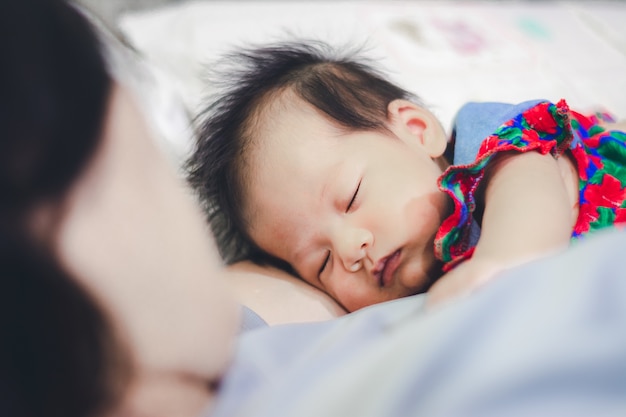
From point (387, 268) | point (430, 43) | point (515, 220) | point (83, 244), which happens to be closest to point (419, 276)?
point (387, 268)

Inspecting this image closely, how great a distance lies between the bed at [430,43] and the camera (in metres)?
1.12

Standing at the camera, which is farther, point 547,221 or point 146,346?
point 547,221

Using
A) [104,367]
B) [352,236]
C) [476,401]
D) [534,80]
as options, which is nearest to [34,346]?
[104,367]

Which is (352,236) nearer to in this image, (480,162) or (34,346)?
(480,162)

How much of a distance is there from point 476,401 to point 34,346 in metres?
0.25

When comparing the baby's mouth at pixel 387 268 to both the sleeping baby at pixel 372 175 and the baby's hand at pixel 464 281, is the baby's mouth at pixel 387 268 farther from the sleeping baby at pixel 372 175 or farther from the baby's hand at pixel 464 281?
the baby's hand at pixel 464 281

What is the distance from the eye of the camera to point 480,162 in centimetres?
67

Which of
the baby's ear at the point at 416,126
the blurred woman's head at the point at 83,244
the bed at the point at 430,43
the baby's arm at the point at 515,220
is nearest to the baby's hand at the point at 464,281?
the baby's arm at the point at 515,220

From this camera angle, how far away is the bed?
1120mm

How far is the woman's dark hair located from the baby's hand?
10.9 inches

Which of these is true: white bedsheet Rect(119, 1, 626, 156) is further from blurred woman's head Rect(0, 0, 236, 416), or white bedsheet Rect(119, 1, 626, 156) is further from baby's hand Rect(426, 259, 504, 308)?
blurred woman's head Rect(0, 0, 236, 416)

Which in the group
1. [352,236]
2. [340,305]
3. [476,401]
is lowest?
[340,305]

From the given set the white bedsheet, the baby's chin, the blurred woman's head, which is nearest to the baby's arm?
the baby's chin

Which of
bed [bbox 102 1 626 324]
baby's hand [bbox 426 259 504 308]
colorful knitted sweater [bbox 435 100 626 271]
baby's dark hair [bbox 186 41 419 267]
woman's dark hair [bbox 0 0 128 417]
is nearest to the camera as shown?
woman's dark hair [bbox 0 0 128 417]
